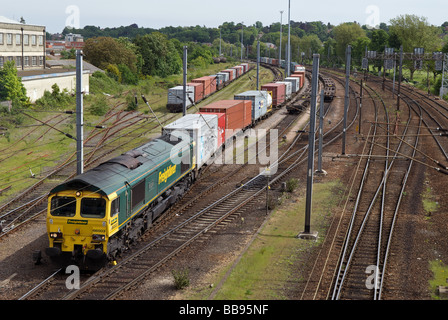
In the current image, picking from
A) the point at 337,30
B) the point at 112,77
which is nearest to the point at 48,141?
the point at 112,77

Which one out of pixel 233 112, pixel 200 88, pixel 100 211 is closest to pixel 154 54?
pixel 200 88

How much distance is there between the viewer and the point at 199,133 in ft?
102

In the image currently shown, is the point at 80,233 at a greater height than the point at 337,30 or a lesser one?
lesser

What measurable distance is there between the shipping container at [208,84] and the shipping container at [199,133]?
1384 inches

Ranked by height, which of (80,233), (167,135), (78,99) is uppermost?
(78,99)

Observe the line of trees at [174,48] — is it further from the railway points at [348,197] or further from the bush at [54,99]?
the railway points at [348,197]

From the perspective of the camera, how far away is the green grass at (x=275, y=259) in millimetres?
18359

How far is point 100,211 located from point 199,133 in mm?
13022

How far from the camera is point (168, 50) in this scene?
10744 centimetres

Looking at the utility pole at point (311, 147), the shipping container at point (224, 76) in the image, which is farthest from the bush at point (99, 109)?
the utility pole at point (311, 147)

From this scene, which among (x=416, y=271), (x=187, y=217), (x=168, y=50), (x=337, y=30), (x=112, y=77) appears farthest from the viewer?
(x=337, y=30)
